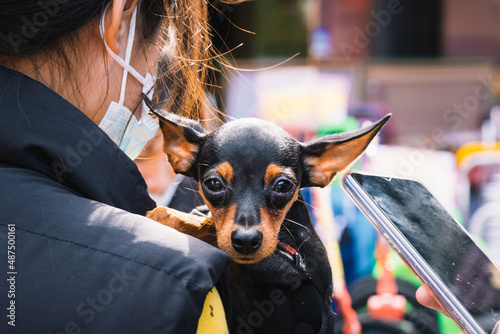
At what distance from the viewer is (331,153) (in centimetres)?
135

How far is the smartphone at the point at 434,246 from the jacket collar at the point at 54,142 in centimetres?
52

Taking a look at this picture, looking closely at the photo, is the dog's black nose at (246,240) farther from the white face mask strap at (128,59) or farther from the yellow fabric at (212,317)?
the white face mask strap at (128,59)

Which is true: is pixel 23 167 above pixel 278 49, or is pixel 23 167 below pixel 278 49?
above

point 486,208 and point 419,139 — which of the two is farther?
point 419,139

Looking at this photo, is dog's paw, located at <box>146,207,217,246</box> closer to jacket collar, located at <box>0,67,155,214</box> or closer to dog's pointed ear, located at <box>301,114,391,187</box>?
jacket collar, located at <box>0,67,155,214</box>

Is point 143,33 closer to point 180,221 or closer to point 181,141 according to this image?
point 181,141

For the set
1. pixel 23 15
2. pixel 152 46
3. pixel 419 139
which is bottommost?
pixel 419 139

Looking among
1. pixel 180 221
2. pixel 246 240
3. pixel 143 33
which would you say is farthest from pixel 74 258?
pixel 143 33

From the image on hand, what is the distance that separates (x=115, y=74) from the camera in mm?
1235

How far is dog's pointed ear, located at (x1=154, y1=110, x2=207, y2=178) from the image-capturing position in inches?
51.7

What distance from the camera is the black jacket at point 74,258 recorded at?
81 cm

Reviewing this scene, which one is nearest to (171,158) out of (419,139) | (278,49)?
(419,139)

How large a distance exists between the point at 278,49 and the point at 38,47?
7350mm

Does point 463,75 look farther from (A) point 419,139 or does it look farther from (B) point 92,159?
(B) point 92,159
